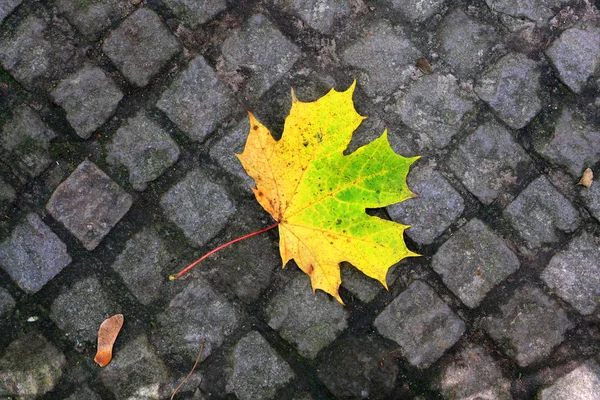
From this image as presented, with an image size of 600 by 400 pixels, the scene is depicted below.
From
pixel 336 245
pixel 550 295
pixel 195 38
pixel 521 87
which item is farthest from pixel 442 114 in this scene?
pixel 195 38

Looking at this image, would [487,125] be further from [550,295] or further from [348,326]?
[348,326]

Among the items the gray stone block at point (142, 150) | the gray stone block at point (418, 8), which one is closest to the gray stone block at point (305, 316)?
the gray stone block at point (142, 150)

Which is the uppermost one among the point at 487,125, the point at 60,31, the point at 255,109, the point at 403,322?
the point at 60,31

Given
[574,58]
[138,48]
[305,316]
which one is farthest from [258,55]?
[574,58]

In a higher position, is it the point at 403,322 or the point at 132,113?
the point at 132,113

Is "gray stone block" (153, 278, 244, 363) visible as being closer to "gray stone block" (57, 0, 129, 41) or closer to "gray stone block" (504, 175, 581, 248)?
"gray stone block" (57, 0, 129, 41)
